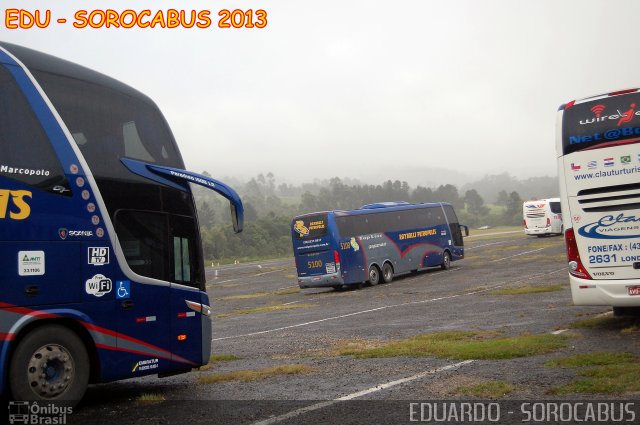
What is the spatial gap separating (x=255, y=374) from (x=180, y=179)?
3.14 metres

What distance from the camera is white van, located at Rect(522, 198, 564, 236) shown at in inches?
2201

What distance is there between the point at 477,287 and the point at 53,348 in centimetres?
1958

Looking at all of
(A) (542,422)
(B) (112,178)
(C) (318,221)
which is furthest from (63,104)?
(C) (318,221)

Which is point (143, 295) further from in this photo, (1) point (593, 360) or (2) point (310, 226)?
(2) point (310, 226)

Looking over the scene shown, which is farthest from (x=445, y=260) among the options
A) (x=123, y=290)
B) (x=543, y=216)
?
(x=123, y=290)

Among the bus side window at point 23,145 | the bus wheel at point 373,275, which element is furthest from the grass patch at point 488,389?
the bus wheel at point 373,275

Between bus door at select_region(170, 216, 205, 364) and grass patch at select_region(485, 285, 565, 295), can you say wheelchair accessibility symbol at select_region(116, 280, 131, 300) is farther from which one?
grass patch at select_region(485, 285, 565, 295)

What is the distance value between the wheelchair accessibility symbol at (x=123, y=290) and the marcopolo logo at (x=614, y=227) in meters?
8.01

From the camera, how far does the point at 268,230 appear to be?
99.0 metres

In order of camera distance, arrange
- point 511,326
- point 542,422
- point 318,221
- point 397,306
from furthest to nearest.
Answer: point 318,221 < point 397,306 < point 511,326 < point 542,422

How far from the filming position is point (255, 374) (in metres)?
10.6

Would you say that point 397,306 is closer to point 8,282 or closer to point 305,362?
point 305,362

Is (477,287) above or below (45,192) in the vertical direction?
below

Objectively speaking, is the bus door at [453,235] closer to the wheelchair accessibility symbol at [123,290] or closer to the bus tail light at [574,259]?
the bus tail light at [574,259]
